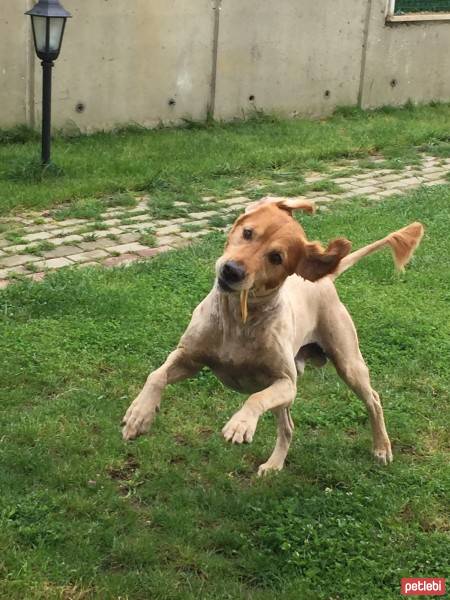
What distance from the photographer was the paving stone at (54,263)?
6.99 meters

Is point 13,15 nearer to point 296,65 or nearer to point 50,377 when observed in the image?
point 296,65

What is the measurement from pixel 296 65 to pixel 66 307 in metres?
8.04

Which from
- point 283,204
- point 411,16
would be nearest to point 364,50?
point 411,16

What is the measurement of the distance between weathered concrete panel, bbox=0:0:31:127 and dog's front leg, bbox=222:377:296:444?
7604mm

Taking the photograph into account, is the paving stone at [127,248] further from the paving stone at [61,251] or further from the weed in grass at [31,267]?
the weed in grass at [31,267]

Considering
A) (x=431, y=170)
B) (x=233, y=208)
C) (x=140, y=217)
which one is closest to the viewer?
(x=140, y=217)

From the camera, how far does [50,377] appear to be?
203 inches

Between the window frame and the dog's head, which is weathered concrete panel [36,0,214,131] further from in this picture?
the dog's head

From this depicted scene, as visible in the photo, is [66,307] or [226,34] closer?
[66,307]

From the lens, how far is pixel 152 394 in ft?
12.2

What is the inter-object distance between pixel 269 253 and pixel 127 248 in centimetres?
419

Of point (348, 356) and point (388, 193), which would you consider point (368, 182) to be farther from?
point (348, 356)

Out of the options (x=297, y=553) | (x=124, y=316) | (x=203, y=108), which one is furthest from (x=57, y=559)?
(x=203, y=108)

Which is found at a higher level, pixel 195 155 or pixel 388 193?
pixel 195 155
